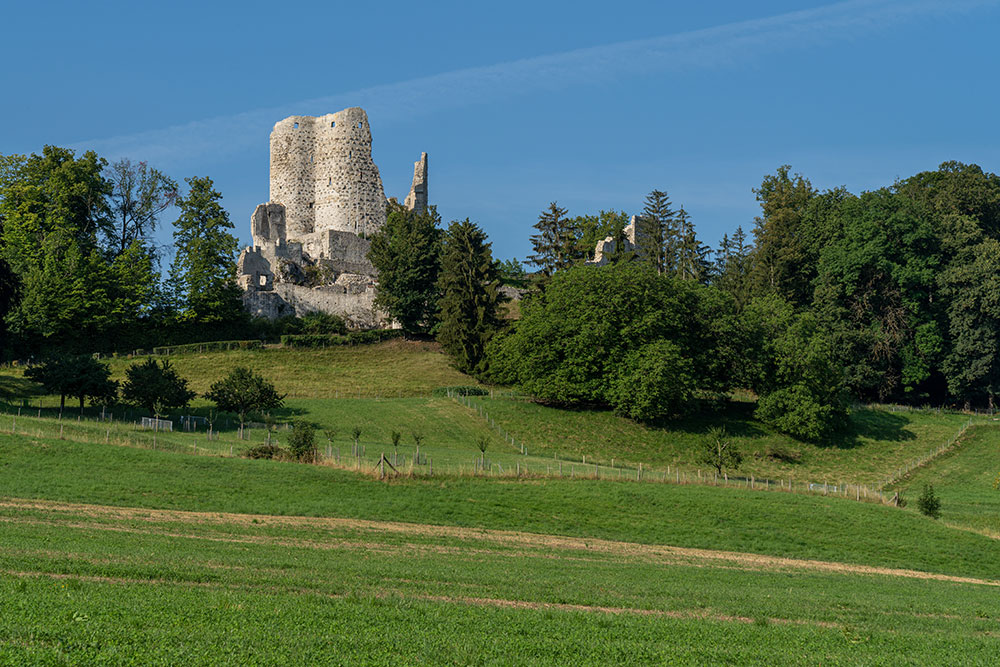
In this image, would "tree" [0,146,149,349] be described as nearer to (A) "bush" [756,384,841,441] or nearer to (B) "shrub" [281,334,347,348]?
(B) "shrub" [281,334,347,348]

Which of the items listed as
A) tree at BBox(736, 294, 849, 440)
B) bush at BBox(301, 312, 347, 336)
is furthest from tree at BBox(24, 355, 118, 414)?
tree at BBox(736, 294, 849, 440)

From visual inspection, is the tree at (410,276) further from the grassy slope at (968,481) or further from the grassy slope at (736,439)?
the grassy slope at (968,481)

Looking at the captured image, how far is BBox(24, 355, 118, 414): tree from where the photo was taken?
162 feet

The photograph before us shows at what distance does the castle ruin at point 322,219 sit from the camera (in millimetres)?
79812

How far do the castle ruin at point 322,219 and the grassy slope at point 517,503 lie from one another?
4328 cm

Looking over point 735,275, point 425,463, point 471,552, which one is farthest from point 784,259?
point 471,552

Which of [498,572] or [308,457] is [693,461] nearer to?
[308,457]

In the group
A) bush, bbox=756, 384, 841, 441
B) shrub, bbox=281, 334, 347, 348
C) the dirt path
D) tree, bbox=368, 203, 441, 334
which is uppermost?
tree, bbox=368, 203, 441, 334

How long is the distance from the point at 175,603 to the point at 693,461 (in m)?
42.7

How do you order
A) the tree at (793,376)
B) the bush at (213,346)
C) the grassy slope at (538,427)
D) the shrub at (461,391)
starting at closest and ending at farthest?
the grassy slope at (538,427)
the tree at (793,376)
the shrub at (461,391)
the bush at (213,346)

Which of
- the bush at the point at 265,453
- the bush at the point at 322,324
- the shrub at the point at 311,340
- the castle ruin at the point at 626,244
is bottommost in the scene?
the bush at the point at 265,453

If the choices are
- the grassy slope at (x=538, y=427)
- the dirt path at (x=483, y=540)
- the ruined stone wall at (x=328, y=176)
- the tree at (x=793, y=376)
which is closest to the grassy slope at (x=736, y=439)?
the grassy slope at (x=538, y=427)

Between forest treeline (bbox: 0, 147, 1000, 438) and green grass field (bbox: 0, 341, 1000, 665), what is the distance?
4343 millimetres

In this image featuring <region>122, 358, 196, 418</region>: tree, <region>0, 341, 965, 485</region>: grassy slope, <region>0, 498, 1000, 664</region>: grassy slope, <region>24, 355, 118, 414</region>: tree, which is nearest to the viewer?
<region>0, 498, 1000, 664</region>: grassy slope
